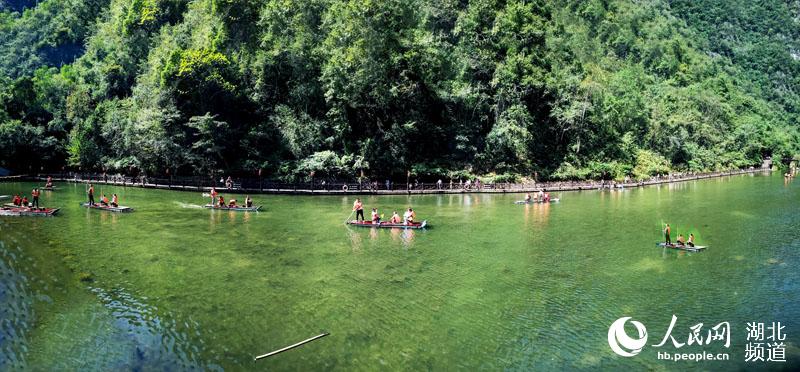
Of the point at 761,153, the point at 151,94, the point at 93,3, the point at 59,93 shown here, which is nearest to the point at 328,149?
the point at 151,94

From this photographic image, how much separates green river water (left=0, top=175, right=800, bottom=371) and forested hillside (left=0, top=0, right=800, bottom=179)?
22.4m

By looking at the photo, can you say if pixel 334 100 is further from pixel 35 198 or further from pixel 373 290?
pixel 373 290

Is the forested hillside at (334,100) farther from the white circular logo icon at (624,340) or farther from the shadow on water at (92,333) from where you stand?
the white circular logo icon at (624,340)

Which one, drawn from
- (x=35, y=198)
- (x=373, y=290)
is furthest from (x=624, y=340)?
(x=35, y=198)

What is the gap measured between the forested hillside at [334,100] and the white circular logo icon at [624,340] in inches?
1733

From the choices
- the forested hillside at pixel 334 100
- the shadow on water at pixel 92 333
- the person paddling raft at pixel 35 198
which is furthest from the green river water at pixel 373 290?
the forested hillside at pixel 334 100

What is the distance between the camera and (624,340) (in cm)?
1880

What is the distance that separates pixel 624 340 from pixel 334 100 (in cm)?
4992

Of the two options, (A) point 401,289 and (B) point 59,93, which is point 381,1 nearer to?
(A) point 401,289

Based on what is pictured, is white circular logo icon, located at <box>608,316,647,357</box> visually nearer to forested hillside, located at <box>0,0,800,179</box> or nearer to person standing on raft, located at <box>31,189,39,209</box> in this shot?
person standing on raft, located at <box>31,189,39,209</box>

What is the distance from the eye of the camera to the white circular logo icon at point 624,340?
715 inches

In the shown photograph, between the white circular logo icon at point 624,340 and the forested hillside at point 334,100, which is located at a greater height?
the forested hillside at point 334,100

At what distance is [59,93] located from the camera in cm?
8194

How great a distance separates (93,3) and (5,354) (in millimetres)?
114442
